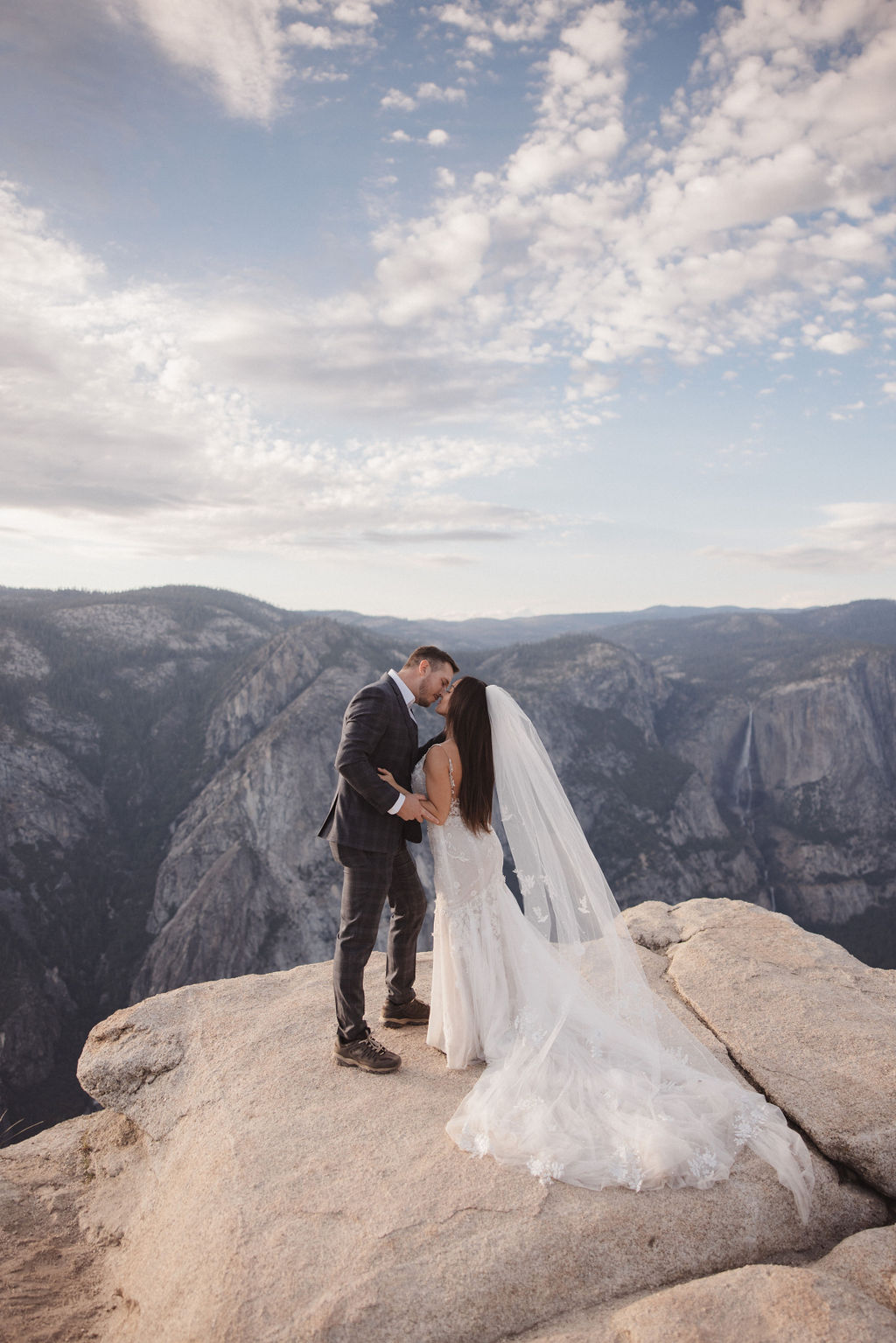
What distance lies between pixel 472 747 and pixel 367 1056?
2704mm

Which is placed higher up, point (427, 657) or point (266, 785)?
point (427, 657)

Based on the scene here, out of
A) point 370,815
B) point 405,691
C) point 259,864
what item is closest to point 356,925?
point 370,815

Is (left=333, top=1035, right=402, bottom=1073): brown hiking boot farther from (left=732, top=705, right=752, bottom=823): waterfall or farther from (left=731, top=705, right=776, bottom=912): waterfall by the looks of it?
(left=732, top=705, right=752, bottom=823): waterfall

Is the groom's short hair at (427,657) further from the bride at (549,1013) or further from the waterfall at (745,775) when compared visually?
the waterfall at (745,775)

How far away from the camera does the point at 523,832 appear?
5.95 meters

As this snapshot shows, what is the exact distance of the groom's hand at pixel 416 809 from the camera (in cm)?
543

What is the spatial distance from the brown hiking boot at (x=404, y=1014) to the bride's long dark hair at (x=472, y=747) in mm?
2062

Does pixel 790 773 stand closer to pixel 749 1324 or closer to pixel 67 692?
pixel 67 692

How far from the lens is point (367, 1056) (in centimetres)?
539

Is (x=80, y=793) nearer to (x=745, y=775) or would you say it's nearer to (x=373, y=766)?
(x=373, y=766)

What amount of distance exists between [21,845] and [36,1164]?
78.0 meters

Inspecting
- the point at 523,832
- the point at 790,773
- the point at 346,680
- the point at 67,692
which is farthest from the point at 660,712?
the point at 523,832

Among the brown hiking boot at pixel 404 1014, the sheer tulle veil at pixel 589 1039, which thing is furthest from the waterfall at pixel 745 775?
the brown hiking boot at pixel 404 1014

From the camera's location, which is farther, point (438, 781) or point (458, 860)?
point (458, 860)
